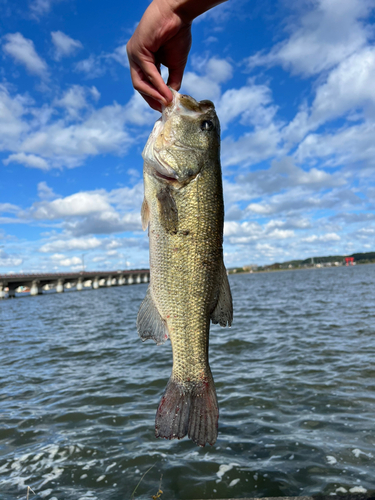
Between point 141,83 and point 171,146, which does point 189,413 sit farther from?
point 141,83

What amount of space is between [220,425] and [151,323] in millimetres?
5539

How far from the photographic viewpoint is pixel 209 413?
3219mm

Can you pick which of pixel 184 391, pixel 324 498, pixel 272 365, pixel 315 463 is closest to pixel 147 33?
pixel 184 391

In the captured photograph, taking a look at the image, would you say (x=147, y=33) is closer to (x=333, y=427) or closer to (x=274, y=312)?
→ (x=333, y=427)

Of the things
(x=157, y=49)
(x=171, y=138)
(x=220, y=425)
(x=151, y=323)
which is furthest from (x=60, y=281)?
(x=157, y=49)

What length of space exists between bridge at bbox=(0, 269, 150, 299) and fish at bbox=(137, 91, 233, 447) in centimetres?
7723

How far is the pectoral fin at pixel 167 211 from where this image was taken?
3.20 m

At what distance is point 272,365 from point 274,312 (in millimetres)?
14592

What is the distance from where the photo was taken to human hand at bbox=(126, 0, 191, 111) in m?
2.64

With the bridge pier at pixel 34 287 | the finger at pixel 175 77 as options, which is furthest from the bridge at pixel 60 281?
the finger at pixel 175 77

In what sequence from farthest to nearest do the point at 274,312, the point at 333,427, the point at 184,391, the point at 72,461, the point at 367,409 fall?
1. the point at 274,312
2. the point at 367,409
3. the point at 333,427
4. the point at 72,461
5. the point at 184,391

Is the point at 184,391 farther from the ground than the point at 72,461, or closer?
farther from the ground

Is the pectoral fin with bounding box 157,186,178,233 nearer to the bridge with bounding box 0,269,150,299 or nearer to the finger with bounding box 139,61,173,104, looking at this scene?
the finger with bounding box 139,61,173,104

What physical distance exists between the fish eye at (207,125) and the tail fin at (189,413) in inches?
96.0
